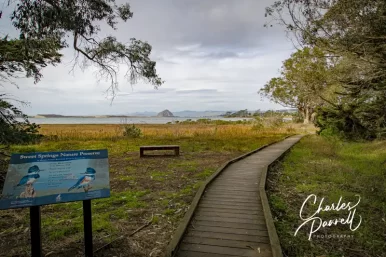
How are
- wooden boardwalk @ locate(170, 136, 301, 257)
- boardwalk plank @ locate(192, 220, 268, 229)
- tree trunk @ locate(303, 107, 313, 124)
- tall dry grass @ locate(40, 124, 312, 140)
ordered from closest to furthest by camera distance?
wooden boardwalk @ locate(170, 136, 301, 257), boardwalk plank @ locate(192, 220, 268, 229), tall dry grass @ locate(40, 124, 312, 140), tree trunk @ locate(303, 107, 313, 124)

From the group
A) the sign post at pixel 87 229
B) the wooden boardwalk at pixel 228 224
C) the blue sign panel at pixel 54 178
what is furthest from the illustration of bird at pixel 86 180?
the wooden boardwalk at pixel 228 224

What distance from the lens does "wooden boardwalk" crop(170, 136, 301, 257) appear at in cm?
360

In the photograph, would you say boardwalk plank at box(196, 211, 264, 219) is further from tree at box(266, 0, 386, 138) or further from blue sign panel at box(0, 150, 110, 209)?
tree at box(266, 0, 386, 138)

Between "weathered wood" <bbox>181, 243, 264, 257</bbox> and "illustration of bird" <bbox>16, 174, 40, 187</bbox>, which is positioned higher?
"illustration of bird" <bbox>16, 174, 40, 187</bbox>

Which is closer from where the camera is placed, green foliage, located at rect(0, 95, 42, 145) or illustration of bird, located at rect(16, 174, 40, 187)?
illustration of bird, located at rect(16, 174, 40, 187)

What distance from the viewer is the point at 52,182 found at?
10.0 ft

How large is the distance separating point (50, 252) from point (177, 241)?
1.82m

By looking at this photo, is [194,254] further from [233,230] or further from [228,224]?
[228,224]

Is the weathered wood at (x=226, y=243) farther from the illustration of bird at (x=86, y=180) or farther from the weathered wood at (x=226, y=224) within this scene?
the illustration of bird at (x=86, y=180)

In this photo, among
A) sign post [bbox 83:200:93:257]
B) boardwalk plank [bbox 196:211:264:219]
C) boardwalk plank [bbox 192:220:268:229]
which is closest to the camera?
sign post [bbox 83:200:93:257]

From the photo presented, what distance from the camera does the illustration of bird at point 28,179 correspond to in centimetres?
293

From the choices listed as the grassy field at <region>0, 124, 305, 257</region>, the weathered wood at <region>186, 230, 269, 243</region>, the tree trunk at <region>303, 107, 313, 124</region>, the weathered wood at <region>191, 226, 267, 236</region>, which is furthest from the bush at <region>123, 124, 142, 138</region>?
the tree trunk at <region>303, 107, 313, 124</region>

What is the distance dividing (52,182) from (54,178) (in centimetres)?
5

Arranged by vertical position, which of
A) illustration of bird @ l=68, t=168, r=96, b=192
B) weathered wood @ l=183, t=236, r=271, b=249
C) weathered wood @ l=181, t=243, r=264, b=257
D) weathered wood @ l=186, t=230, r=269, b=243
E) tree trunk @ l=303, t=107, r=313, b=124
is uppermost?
tree trunk @ l=303, t=107, r=313, b=124
